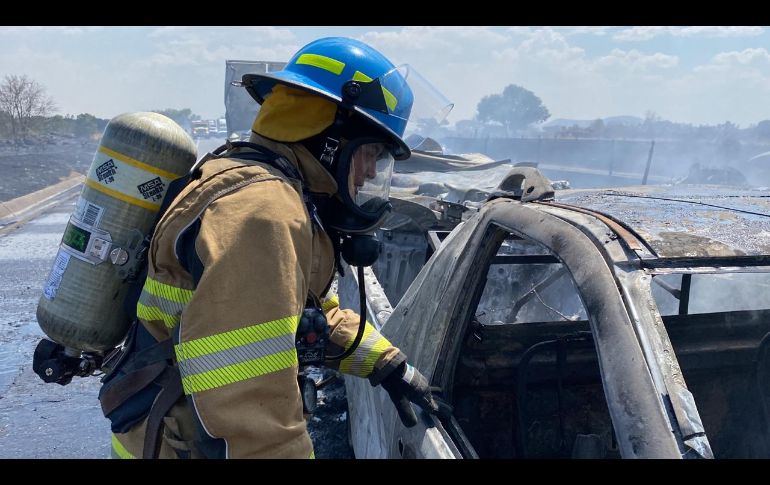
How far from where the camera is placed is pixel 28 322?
6.01 meters

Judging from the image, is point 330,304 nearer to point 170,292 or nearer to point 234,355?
point 170,292

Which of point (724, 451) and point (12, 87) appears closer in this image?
point (724, 451)

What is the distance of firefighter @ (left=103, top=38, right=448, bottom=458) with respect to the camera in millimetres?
1370

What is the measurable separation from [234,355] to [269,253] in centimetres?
23

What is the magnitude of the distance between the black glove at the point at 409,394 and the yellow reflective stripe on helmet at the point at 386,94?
0.86 meters

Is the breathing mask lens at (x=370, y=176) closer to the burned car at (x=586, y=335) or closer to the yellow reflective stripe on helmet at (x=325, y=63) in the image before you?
the yellow reflective stripe on helmet at (x=325, y=63)

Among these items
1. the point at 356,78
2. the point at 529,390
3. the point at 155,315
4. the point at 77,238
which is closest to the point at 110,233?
the point at 77,238

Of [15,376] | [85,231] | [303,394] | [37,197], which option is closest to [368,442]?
[303,394]

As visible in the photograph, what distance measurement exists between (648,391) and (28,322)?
615 cm

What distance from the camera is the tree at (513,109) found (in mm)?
74250

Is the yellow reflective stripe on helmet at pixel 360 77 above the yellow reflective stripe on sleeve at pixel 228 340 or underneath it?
above

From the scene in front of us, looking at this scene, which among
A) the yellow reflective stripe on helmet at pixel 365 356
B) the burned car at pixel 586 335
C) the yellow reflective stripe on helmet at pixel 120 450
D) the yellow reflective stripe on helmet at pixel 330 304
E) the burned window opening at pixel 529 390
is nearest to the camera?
the burned car at pixel 586 335

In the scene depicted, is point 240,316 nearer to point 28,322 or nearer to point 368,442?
point 368,442

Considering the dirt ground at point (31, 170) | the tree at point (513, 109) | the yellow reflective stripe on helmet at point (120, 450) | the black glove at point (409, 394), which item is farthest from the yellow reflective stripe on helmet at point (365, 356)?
the tree at point (513, 109)
